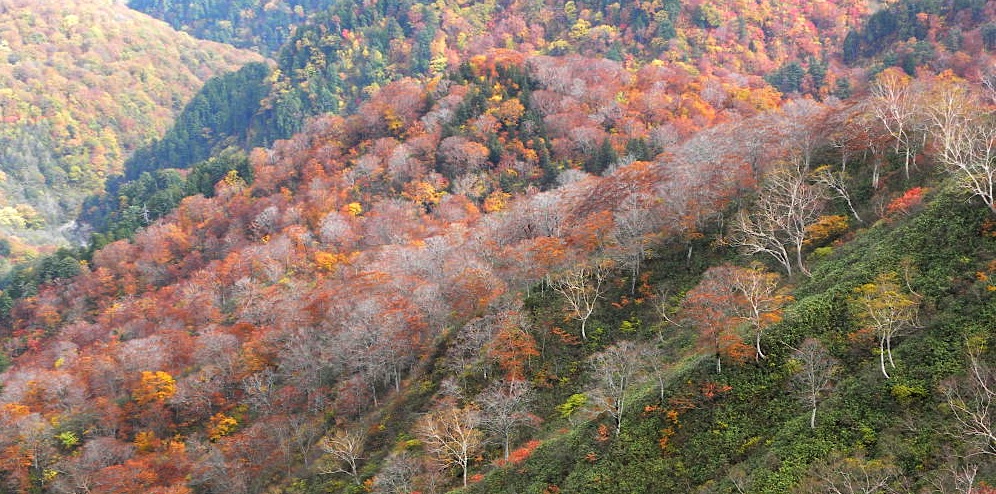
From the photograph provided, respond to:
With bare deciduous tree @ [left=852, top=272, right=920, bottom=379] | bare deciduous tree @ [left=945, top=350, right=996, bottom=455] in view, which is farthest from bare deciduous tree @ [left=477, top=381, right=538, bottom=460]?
bare deciduous tree @ [left=945, top=350, right=996, bottom=455]

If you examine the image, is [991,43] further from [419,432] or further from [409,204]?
[419,432]

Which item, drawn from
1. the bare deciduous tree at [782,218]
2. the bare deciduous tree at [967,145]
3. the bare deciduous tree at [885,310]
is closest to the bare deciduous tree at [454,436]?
the bare deciduous tree at [782,218]

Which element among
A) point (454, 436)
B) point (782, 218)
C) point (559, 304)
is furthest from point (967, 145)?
point (454, 436)

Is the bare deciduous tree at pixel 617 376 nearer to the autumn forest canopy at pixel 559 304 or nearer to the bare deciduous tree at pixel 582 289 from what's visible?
the autumn forest canopy at pixel 559 304

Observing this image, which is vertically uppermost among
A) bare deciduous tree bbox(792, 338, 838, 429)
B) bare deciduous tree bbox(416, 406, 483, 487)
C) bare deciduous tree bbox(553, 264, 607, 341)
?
bare deciduous tree bbox(792, 338, 838, 429)

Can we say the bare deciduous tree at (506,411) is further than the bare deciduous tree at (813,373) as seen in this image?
Yes

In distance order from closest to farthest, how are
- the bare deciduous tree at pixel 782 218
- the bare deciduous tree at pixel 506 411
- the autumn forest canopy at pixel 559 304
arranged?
the autumn forest canopy at pixel 559 304 < the bare deciduous tree at pixel 506 411 < the bare deciduous tree at pixel 782 218

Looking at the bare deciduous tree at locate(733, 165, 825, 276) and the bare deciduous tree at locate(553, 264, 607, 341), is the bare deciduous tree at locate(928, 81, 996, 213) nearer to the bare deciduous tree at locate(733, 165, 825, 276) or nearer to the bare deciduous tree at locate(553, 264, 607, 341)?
the bare deciduous tree at locate(733, 165, 825, 276)

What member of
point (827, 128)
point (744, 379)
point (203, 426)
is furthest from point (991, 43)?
point (203, 426)

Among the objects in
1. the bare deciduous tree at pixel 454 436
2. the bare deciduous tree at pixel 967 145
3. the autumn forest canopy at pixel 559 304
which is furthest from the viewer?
the bare deciduous tree at pixel 454 436
